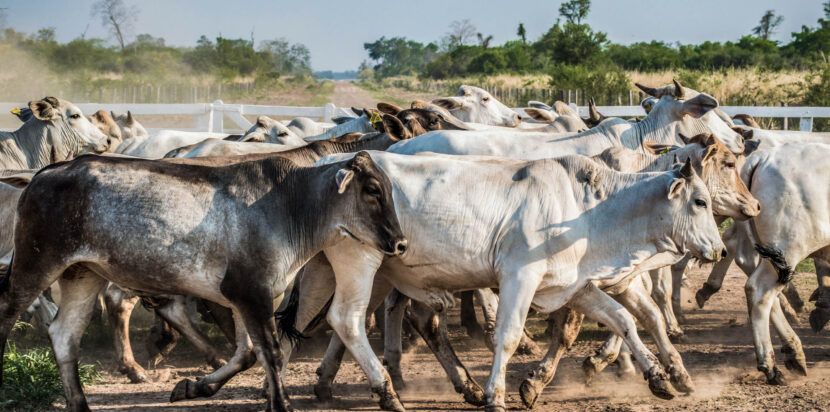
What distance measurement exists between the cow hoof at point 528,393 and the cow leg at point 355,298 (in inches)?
37.8

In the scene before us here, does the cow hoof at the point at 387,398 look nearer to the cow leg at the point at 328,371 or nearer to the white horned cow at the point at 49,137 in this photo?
the cow leg at the point at 328,371

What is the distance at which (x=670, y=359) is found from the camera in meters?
7.07

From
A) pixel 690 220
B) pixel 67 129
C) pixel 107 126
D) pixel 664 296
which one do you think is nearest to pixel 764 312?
pixel 664 296

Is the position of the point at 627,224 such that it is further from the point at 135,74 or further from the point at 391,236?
the point at 135,74

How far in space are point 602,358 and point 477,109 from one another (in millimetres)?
5884

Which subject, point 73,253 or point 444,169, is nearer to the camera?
point 73,253

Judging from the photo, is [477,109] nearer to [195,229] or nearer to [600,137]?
[600,137]

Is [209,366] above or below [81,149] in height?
below

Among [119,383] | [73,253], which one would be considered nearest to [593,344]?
[119,383]

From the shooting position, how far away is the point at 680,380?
23.0 feet

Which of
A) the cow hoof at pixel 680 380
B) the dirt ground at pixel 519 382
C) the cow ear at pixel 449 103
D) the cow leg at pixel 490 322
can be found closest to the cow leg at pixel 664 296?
the dirt ground at pixel 519 382

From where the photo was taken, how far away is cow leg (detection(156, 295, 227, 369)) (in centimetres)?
807

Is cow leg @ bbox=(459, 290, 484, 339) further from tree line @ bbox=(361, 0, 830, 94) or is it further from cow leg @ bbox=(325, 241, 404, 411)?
tree line @ bbox=(361, 0, 830, 94)

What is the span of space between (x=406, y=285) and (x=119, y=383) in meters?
2.62
